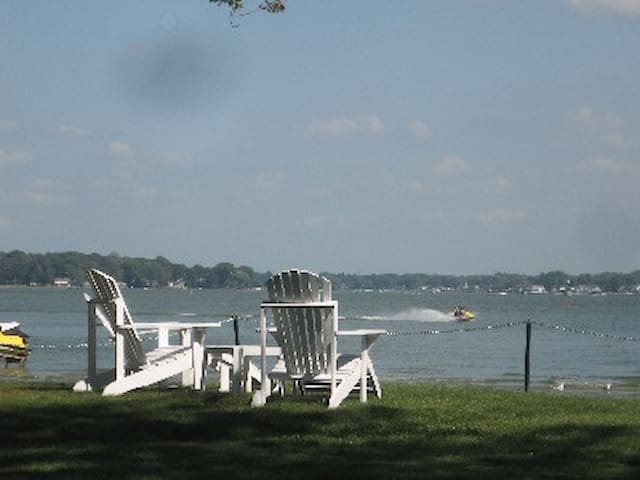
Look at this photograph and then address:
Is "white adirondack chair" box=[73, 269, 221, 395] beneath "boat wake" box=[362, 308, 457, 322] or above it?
above

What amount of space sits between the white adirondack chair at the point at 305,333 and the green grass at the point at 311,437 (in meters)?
0.23

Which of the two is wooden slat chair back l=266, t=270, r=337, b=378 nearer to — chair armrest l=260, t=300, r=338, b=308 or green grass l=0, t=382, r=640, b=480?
chair armrest l=260, t=300, r=338, b=308

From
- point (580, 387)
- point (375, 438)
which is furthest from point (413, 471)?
point (580, 387)

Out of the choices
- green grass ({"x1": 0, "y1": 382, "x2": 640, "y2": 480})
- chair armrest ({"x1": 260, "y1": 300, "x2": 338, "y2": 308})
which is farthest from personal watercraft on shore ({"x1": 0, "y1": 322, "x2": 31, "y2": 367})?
chair armrest ({"x1": 260, "y1": 300, "x2": 338, "y2": 308})

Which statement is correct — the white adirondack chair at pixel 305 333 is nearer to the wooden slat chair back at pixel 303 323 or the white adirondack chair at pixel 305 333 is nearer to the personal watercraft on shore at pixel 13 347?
the wooden slat chair back at pixel 303 323

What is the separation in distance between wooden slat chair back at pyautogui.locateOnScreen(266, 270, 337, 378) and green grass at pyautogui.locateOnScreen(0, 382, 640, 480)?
362 mm

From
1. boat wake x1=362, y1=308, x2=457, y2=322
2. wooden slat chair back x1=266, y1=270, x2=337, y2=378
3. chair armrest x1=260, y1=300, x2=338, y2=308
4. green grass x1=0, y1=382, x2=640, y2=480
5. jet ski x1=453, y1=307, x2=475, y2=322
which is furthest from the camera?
boat wake x1=362, y1=308, x2=457, y2=322

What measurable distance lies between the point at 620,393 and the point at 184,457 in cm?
1393

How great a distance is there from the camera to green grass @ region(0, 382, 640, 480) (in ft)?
29.3

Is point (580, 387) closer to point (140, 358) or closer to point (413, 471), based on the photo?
point (140, 358)

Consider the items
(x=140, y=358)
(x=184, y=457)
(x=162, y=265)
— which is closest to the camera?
(x=184, y=457)

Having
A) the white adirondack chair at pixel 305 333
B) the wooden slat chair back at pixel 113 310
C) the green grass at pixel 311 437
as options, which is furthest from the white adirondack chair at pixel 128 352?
the white adirondack chair at pixel 305 333

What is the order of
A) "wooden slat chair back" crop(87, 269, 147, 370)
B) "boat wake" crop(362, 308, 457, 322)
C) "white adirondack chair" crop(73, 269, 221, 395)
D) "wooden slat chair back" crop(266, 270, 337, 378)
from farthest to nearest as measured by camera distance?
1. "boat wake" crop(362, 308, 457, 322)
2. "wooden slat chair back" crop(87, 269, 147, 370)
3. "white adirondack chair" crop(73, 269, 221, 395)
4. "wooden slat chair back" crop(266, 270, 337, 378)

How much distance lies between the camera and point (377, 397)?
13219 mm
